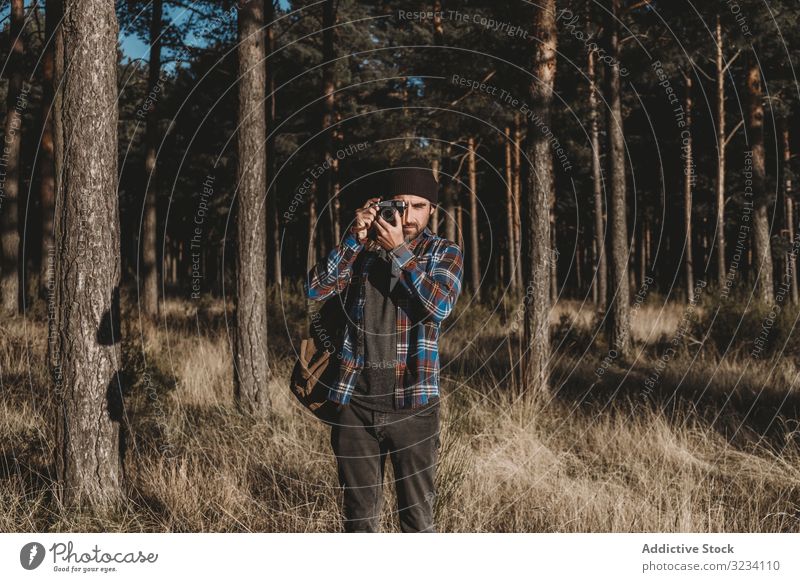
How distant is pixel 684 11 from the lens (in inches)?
430

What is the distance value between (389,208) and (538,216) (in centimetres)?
393

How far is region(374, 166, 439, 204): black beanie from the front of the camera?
2902mm

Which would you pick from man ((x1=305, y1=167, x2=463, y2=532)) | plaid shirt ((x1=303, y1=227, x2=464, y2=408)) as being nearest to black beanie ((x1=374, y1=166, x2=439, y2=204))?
man ((x1=305, y1=167, x2=463, y2=532))

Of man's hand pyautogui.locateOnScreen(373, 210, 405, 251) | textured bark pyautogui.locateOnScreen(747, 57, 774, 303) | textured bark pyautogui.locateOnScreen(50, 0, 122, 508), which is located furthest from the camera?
textured bark pyautogui.locateOnScreen(747, 57, 774, 303)

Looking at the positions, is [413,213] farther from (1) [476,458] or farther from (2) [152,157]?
(2) [152,157]

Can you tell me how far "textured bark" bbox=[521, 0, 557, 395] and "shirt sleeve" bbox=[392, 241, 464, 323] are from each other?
3.67 metres

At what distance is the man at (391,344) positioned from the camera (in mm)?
2836

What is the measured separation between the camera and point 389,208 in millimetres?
2770

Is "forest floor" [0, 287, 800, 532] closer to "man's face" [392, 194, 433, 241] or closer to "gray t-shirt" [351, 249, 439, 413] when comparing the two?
"gray t-shirt" [351, 249, 439, 413]

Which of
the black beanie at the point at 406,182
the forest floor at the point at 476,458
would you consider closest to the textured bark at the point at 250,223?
the forest floor at the point at 476,458

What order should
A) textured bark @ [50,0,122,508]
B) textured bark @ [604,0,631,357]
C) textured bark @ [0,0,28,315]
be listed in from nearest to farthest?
textured bark @ [50,0,122,508], textured bark @ [604,0,631,357], textured bark @ [0,0,28,315]

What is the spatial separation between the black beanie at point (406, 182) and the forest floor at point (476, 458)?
6.49ft

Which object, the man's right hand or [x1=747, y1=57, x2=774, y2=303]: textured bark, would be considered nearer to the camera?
the man's right hand
